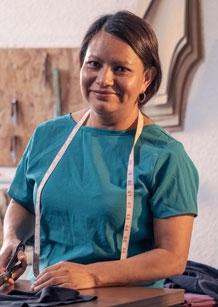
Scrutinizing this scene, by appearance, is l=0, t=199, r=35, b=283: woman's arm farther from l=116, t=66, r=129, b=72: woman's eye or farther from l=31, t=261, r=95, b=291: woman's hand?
l=116, t=66, r=129, b=72: woman's eye

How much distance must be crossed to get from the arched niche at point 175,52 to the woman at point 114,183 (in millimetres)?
1042

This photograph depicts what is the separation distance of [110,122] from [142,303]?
0.43m

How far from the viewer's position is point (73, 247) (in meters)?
1.53

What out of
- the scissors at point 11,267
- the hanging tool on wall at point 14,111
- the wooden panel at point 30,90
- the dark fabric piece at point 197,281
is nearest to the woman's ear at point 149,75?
the scissors at point 11,267

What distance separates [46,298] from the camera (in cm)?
128

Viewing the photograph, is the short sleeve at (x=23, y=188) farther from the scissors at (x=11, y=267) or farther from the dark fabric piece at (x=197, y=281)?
the dark fabric piece at (x=197, y=281)

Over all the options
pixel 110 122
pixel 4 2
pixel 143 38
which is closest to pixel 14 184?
pixel 110 122

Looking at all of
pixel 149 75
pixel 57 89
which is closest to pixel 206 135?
pixel 57 89

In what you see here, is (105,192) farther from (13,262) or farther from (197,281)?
(197,281)

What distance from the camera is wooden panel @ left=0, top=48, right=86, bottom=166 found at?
3.02 m

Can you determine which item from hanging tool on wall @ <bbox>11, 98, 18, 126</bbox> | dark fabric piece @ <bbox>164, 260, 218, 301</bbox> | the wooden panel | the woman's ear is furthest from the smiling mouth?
hanging tool on wall @ <bbox>11, 98, 18, 126</bbox>

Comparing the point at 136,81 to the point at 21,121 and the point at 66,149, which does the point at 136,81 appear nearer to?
the point at 66,149

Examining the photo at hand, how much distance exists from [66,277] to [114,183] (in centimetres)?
22

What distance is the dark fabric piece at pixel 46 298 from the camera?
1.25 metres
